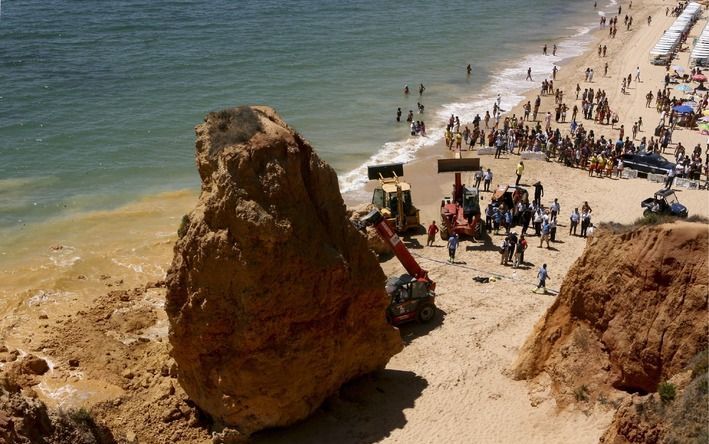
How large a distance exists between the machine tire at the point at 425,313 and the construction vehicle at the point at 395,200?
256 inches

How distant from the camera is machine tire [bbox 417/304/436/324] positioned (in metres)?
20.2

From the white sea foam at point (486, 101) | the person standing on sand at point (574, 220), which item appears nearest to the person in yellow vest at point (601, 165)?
the person standing on sand at point (574, 220)

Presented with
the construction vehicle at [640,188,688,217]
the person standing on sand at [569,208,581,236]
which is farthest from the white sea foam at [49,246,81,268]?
the construction vehicle at [640,188,688,217]

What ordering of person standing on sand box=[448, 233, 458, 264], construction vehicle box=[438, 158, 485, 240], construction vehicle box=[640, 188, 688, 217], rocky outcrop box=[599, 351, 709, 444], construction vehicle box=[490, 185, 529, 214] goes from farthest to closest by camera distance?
construction vehicle box=[490, 185, 529, 214], construction vehicle box=[438, 158, 485, 240], construction vehicle box=[640, 188, 688, 217], person standing on sand box=[448, 233, 458, 264], rocky outcrop box=[599, 351, 709, 444]

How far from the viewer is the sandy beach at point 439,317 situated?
50.4ft

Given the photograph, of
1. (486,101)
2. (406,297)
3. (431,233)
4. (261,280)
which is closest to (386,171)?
(431,233)

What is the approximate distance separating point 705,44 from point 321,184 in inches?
1981

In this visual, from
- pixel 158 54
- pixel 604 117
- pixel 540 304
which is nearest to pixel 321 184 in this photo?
pixel 540 304

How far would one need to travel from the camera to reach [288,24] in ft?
229

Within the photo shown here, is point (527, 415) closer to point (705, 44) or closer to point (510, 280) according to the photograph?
point (510, 280)

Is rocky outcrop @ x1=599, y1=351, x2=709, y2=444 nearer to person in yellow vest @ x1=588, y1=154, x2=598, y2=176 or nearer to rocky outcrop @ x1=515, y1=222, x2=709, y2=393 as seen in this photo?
rocky outcrop @ x1=515, y1=222, x2=709, y2=393

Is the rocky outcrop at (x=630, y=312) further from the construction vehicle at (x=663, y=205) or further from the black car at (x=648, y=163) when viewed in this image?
the black car at (x=648, y=163)

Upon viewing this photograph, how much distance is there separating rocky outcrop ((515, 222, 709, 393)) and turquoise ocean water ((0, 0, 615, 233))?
19243mm

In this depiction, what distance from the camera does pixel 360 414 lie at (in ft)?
53.0
